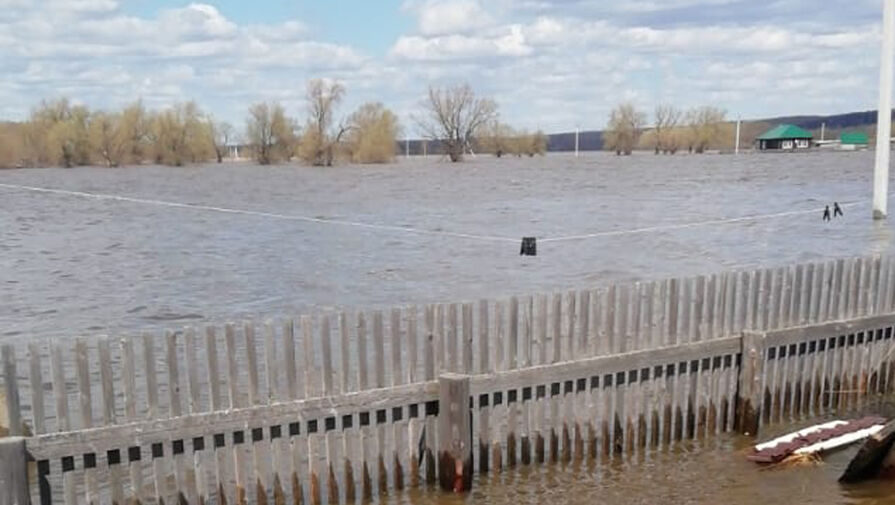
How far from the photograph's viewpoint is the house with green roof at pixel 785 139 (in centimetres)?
15725

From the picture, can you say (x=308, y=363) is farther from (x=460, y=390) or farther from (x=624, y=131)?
(x=624, y=131)

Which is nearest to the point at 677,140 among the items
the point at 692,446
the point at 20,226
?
the point at 20,226

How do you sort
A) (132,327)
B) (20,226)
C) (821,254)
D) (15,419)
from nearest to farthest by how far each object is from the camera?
(15,419), (132,327), (821,254), (20,226)

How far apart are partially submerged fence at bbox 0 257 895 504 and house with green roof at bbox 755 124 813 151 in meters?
158

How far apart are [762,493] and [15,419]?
224 inches

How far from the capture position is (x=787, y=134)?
158125mm

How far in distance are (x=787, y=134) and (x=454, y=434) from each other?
540ft

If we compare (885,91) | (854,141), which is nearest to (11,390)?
(885,91)

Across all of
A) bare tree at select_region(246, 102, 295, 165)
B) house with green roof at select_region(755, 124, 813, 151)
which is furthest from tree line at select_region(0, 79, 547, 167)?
house with green roof at select_region(755, 124, 813, 151)

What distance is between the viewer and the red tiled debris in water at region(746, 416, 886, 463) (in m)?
7.80

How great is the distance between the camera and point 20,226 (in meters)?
35.9

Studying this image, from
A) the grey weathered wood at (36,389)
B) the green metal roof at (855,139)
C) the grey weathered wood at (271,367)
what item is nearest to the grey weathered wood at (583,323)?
the grey weathered wood at (271,367)

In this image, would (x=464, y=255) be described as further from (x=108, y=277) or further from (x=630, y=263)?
(x=108, y=277)

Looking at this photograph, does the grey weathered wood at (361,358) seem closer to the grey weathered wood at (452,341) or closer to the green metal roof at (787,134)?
the grey weathered wood at (452,341)
